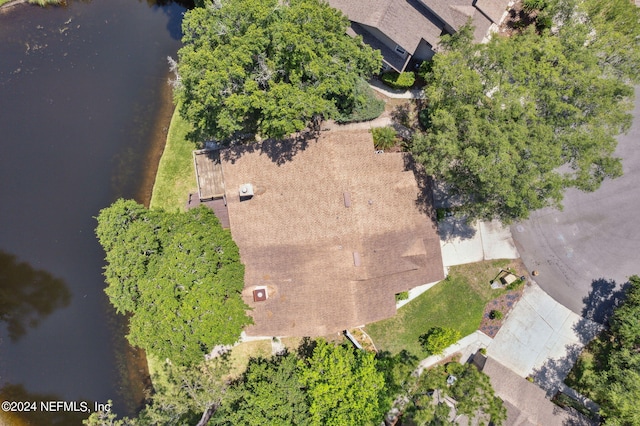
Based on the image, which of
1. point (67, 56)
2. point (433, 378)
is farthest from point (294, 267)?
point (67, 56)

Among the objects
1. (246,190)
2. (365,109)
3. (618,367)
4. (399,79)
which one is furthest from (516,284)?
(246,190)

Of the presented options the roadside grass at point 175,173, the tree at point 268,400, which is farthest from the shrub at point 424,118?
the tree at point 268,400

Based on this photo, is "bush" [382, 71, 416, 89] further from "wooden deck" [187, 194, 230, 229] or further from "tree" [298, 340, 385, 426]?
"tree" [298, 340, 385, 426]

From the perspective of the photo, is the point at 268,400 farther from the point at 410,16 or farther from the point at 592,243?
the point at 410,16

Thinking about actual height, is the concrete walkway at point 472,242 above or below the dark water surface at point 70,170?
above

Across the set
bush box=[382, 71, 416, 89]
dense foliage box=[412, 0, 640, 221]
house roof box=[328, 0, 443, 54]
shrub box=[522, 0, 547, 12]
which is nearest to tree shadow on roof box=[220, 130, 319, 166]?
bush box=[382, 71, 416, 89]

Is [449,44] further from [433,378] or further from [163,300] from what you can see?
[163,300]

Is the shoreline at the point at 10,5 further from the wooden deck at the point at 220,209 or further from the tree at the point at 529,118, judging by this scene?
the tree at the point at 529,118
